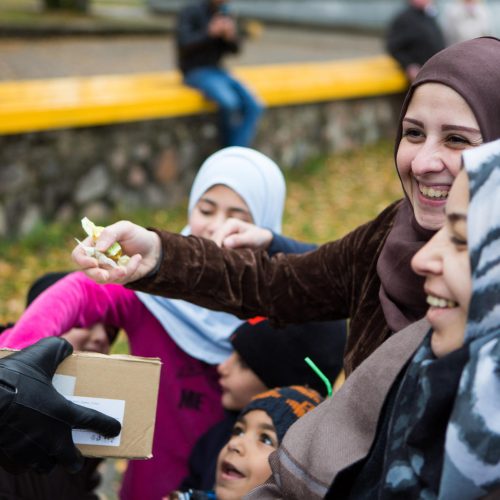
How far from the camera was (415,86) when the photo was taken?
6.44 ft

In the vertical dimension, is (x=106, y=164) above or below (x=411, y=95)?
below

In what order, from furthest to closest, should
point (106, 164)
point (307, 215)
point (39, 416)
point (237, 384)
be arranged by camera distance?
point (307, 215)
point (106, 164)
point (237, 384)
point (39, 416)

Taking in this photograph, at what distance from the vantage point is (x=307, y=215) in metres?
7.26

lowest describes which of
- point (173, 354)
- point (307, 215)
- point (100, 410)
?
point (307, 215)

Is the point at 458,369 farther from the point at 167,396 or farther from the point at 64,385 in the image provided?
the point at 167,396

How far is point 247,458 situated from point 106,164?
13.7 feet

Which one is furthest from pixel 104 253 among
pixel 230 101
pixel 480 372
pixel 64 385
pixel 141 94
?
pixel 230 101

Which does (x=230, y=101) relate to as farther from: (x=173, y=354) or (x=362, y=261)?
(x=362, y=261)

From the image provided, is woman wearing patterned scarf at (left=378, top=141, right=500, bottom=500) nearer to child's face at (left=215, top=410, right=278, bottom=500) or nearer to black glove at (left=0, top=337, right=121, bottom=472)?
black glove at (left=0, top=337, right=121, bottom=472)

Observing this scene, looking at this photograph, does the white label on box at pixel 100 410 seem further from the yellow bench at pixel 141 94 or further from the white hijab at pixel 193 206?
the yellow bench at pixel 141 94

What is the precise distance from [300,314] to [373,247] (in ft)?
1.04

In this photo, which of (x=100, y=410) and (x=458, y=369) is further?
(x=100, y=410)

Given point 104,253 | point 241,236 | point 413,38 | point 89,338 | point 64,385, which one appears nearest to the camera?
point 64,385

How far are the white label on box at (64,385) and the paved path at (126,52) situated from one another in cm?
725
